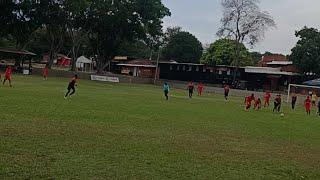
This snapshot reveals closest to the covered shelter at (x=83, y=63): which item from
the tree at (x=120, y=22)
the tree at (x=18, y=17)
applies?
the tree at (x=120, y=22)

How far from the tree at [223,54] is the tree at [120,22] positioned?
23231 millimetres

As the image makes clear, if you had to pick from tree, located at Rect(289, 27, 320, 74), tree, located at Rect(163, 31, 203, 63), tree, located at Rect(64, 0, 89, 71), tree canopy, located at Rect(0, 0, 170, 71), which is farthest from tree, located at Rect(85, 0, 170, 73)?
tree, located at Rect(163, 31, 203, 63)

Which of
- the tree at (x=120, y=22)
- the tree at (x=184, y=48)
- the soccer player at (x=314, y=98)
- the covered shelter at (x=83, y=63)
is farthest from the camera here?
the tree at (x=184, y=48)

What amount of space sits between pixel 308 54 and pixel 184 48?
1637 inches

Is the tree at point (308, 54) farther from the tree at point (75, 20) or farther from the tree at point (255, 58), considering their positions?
the tree at point (255, 58)

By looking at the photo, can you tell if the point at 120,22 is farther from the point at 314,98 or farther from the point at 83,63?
the point at 314,98

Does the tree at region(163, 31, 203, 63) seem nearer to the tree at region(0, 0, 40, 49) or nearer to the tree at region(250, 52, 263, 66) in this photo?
the tree at region(250, 52, 263, 66)

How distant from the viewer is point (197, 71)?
8231cm

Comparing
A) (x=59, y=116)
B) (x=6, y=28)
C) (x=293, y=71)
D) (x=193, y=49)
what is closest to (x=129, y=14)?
(x=6, y=28)

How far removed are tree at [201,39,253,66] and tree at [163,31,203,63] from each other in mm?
8775

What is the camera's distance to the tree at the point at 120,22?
6988cm

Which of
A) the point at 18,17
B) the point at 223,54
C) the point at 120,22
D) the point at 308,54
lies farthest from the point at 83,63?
the point at 308,54

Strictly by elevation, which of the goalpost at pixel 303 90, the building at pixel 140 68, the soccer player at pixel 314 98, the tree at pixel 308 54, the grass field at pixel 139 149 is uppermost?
the tree at pixel 308 54

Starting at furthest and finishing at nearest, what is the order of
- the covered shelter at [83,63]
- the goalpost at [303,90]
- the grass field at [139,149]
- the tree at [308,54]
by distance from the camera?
the covered shelter at [83,63] → the tree at [308,54] → the goalpost at [303,90] → the grass field at [139,149]
